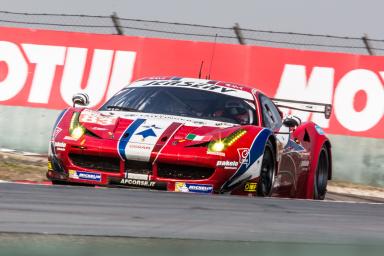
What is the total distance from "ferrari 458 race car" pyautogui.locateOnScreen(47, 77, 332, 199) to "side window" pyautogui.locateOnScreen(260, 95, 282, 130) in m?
0.06

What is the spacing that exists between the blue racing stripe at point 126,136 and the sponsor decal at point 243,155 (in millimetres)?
888

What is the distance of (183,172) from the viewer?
27.2ft

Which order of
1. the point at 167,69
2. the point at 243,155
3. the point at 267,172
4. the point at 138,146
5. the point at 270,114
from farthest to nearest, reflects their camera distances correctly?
the point at 167,69 < the point at 270,114 < the point at 267,172 < the point at 243,155 < the point at 138,146

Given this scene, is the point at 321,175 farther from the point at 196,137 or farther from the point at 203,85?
the point at 196,137

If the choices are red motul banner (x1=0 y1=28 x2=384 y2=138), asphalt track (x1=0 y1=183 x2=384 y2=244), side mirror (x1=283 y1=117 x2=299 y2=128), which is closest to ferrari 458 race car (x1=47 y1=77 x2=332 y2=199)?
side mirror (x1=283 y1=117 x2=299 y2=128)

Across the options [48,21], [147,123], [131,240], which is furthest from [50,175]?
[48,21]

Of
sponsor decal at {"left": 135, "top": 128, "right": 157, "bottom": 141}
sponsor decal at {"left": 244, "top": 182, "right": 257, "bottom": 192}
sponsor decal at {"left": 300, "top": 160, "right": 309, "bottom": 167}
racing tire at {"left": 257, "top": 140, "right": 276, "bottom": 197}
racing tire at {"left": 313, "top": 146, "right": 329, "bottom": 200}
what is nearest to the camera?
sponsor decal at {"left": 135, "top": 128, "right": 157, "bottom": 141}

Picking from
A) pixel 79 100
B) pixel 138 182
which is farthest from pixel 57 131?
pixel 79 100

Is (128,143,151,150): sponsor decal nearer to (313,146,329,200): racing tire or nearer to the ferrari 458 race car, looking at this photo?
the ferrari 458 race car

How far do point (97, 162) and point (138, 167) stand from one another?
0.37 m

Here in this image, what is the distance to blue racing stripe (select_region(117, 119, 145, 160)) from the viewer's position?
26.9 feet

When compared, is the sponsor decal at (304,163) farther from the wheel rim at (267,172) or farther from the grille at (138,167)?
the grille at (138,167)

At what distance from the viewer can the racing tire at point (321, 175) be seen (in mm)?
10852

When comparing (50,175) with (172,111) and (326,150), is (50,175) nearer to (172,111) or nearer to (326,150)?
(172,111)
